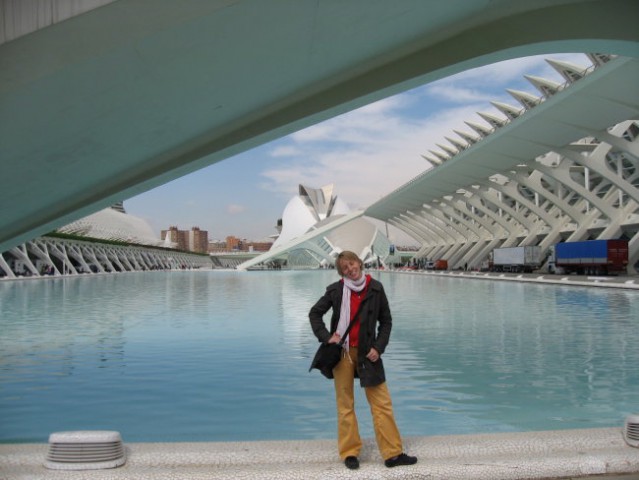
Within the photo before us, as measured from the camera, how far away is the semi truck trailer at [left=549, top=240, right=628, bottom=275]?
30.6 m

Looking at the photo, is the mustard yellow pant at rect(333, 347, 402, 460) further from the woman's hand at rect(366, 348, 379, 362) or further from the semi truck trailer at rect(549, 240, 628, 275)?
the semi truck trailer at rect(549, 240, 628, 275)

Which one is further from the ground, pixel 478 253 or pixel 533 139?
pixel 533 139

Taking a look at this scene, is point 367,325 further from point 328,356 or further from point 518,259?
point 518,259

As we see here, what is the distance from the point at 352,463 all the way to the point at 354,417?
250 mm

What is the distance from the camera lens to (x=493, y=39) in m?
5.07

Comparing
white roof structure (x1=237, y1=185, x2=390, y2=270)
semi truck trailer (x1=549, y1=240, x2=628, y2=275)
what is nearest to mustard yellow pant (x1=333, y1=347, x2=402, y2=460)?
semi truck trailer (x1=549, y1=240, x2=628, y2=275)

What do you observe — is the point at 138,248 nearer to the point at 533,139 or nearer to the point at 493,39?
the point at 533,139

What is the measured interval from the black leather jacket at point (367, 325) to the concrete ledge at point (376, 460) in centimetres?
51

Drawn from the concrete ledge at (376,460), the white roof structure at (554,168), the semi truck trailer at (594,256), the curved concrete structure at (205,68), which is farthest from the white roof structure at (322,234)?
the concrete ledge at (376,460)

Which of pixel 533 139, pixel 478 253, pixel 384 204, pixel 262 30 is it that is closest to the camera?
pixel 262 30

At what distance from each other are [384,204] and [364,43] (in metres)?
59.2

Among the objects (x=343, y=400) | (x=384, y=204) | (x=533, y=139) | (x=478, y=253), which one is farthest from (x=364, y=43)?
(x=384, y=204)

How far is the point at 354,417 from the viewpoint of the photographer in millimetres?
3344


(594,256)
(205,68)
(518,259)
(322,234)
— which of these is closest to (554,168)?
(594,256)
